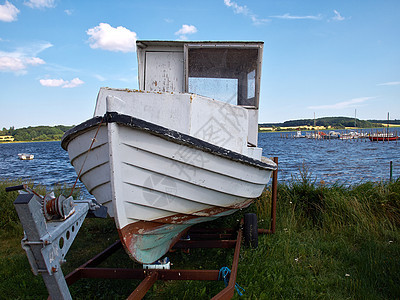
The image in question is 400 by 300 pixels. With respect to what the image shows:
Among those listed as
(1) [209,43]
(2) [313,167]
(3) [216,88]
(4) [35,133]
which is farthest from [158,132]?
(4) [35,133]

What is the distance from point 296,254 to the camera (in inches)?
171

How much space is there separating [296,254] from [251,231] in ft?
2.30

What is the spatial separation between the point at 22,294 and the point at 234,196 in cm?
276

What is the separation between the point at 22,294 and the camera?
355cm

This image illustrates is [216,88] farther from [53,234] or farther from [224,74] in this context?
[53,234]

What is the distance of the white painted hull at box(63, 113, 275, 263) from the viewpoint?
9.39ft

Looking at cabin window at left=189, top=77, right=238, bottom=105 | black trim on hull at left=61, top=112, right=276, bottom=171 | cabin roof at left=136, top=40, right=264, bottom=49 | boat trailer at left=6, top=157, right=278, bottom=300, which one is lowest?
boat trailer at left=6, top=157, right=278, bottom=300

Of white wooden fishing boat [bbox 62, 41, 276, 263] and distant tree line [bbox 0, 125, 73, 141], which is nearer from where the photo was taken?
white wooden fishing boat [bbox 62, 41, 276, 263]

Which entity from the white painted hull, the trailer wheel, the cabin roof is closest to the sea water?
the trailer wheel

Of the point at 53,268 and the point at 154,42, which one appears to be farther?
the point at 154,42

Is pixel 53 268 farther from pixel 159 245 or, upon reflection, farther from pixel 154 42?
pixel 154 42

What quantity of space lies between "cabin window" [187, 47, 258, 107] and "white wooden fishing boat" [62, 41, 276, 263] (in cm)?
134

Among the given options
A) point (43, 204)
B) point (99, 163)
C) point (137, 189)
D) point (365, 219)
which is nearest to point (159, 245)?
point (137, 189)

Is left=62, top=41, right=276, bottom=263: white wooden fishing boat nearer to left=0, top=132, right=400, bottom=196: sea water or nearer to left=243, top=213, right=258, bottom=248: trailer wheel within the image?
left=243, top=213, right=258, bottom=248: trailer wheel
